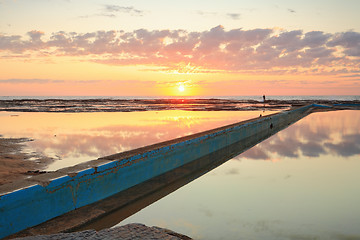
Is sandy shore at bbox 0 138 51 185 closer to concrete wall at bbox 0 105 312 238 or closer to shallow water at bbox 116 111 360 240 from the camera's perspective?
concrete wall at bbox 0 105 312 238

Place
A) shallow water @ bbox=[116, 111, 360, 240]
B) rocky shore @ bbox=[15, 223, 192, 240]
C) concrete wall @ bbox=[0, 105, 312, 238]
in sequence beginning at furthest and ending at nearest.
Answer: shallow water @ bbox=[116, 111, 360, 240]
concrete wall @ bbox=[0, 105, 312, 238]
rocky shore @ bbox=[15, 223, 192, 240]

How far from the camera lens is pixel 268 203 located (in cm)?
384

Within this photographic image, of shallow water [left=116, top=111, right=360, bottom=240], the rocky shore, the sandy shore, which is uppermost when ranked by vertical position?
the rocky shore

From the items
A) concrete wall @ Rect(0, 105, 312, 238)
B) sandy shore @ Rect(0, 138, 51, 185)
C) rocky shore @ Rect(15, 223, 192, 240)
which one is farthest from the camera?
sandy shore @ Rect(0, 138, 51, 185)

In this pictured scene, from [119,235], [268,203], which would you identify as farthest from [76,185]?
[268,203]

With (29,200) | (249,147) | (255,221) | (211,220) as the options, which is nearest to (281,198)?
(255,221)

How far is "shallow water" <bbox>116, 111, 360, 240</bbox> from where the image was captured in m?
3.10

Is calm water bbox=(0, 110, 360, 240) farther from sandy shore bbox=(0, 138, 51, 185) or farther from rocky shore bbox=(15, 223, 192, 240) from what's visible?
rocky shore bbox=(15, 223, 192, 240)

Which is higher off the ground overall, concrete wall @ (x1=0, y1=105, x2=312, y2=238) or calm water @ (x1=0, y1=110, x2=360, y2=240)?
concrete wall @ (x1=0, y1=105, x2=312, y2=238)

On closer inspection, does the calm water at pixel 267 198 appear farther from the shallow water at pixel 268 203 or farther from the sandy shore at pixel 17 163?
the sandy shore at pixel 17 163

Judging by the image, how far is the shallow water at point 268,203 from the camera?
3.10m

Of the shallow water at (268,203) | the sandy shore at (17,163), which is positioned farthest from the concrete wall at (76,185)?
the sandy shore at (17,163)

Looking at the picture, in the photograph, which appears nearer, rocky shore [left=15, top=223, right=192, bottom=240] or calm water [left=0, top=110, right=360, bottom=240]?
rocky shore [left=15, top=223, right=192, bottom=240]

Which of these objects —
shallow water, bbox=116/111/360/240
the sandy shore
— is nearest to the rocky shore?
shallow water, bbox=116/111/360/240
